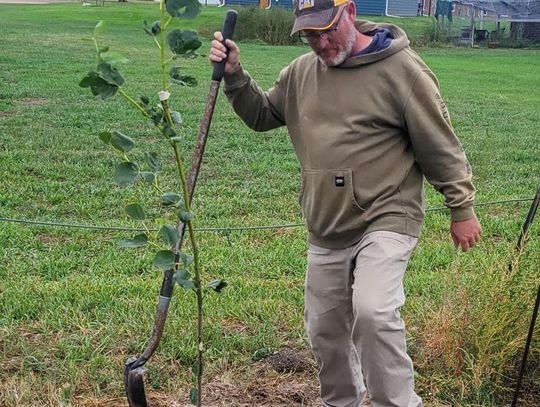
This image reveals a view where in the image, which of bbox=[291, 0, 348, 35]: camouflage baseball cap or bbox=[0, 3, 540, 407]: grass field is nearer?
bbox=[291, 0, 348, 35]: camouflage baseball cap

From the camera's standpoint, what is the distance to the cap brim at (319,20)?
280 centimetres

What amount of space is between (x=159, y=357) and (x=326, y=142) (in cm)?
141

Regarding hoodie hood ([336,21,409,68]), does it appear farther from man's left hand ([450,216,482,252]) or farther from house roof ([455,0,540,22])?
house roof ([455,0,540,22])

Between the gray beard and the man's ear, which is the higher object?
the man's ear

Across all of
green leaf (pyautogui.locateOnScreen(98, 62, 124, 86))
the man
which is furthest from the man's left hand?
green leaf (pyautogui.locateOnScreen(98, 62, 124, 86))

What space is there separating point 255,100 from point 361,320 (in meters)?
1.08

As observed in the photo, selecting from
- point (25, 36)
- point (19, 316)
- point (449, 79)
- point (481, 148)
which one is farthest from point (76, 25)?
point (19, 316)

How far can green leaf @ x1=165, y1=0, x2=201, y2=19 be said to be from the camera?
87.8 inches

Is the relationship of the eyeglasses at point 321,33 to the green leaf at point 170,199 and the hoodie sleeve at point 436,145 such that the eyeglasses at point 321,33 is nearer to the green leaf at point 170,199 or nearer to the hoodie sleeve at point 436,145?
the hoodie sleeve at point 436,145

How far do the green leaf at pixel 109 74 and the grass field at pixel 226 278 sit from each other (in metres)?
1.68

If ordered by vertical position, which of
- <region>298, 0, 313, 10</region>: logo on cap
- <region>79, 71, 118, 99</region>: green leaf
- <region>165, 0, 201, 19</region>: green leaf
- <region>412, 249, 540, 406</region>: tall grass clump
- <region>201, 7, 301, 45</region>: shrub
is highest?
<region>165, 0, 201, 19</region>: green leaf

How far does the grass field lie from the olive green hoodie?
68cm

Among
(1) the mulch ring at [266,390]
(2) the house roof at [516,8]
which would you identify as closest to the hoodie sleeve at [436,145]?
(1) the mulch ring at [266,390]

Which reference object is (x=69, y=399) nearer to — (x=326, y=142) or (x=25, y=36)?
(x=326, y=142)
